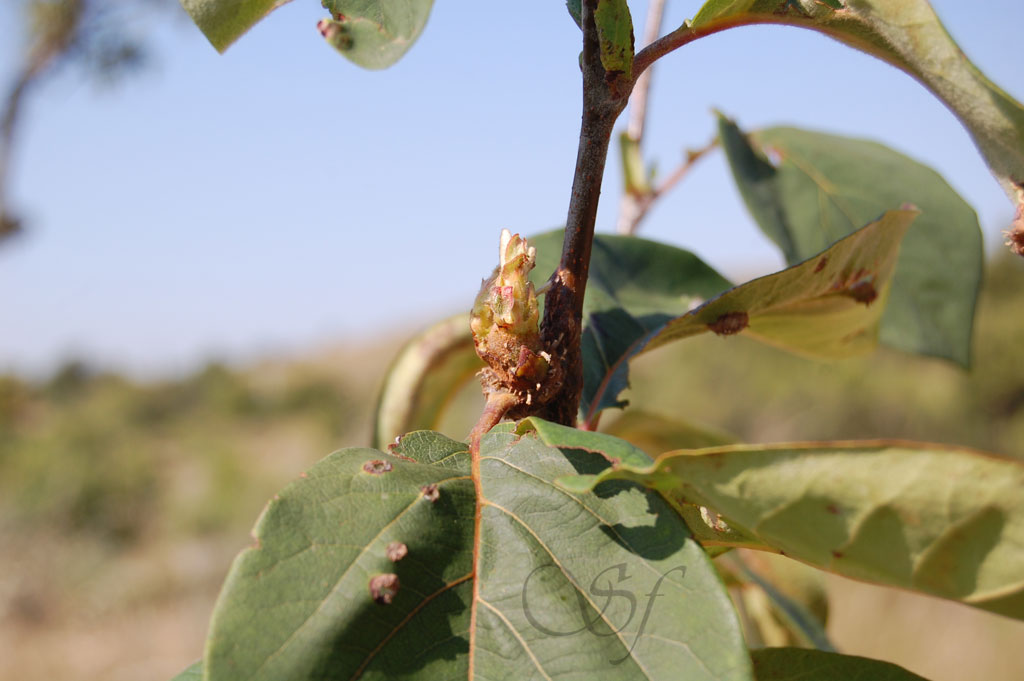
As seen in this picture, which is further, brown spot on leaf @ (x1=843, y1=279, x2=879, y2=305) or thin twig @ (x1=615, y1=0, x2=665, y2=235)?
thin twig @ (x1=615, y1=0, x2=665, y2=235)

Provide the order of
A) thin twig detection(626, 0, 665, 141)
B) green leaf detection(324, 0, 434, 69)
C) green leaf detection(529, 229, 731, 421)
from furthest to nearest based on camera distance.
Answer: thin twig detection(626, 0, 665, 141) < green leaf detection(529, 229, 731, 421) < green leaf detection(324, 0, 434, 69)

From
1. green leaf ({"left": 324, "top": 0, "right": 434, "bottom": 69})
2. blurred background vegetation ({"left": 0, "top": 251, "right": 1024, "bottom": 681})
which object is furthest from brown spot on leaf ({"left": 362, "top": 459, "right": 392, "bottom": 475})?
blurred background vegetation ({"left": 0, "top": 251, "right": 1024, "bottom": 681})

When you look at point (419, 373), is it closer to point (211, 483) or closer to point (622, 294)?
point (622, 294)

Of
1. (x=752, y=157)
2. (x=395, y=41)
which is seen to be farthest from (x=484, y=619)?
(x=752, y=157)

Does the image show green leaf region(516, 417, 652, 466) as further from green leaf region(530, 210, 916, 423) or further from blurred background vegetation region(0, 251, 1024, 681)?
blurred background vegetation region(0, 251, 1024, 681)

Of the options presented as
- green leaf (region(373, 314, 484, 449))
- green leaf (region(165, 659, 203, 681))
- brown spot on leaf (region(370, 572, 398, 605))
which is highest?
green leaf (region(373, 314, 484, 449))

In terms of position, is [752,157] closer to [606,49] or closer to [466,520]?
[606,49]

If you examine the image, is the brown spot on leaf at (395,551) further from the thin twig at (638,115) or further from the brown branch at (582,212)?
the thin twig at (638,115)

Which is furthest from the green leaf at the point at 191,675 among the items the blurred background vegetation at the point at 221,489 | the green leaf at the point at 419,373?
the blurred background vegetation at the point at 221,489
